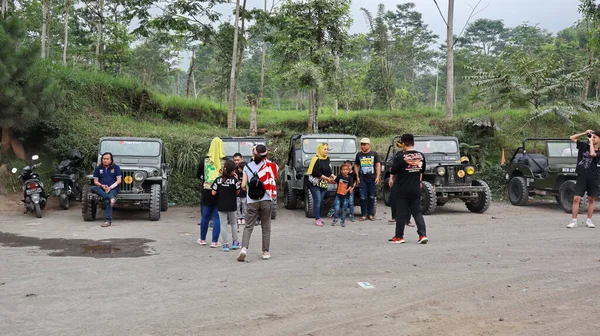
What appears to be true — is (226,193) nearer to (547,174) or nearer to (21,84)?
(21,84)

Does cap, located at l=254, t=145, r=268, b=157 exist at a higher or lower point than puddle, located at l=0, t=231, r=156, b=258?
higher

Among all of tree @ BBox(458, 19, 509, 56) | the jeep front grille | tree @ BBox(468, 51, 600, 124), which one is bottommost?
the jeep front grille

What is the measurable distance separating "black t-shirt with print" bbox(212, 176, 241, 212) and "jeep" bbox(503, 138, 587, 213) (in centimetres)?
894

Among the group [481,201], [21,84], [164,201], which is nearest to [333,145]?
[481,201]

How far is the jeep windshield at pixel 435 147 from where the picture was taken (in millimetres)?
14039

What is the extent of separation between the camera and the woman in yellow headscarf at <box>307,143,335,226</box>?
37.4 feet

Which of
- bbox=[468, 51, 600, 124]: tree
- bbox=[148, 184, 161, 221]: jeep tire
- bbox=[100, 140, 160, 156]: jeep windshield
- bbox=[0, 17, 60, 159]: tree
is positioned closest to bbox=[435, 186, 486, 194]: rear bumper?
bbox=[148, 184, 161, 221]: jeep tire

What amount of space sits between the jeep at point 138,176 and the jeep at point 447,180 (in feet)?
18.7

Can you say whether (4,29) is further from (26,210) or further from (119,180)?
(119,180)

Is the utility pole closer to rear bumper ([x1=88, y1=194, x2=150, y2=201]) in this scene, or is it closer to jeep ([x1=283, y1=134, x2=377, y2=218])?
jeep ([x1=283, y1=134, x2=377, y2=218])

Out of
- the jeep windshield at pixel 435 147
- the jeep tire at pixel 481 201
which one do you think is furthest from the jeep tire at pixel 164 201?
the jeep tire at pixel 481 201

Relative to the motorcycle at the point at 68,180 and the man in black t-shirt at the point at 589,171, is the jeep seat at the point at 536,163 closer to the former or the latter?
the man in black t-shirt at the point at 589,171

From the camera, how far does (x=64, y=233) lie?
32.8 ft

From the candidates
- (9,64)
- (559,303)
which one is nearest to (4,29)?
(9,64)
